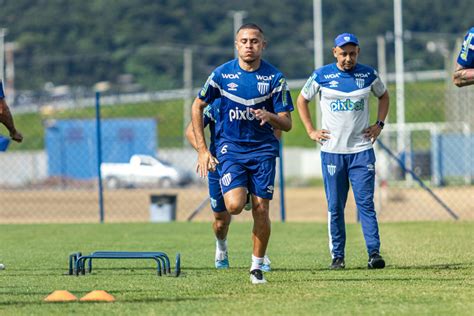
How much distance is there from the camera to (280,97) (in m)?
9.89

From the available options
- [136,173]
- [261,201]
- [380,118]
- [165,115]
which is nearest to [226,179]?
[261,201]

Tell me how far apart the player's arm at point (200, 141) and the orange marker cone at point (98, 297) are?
166 cm

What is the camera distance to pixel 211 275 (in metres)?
10.4

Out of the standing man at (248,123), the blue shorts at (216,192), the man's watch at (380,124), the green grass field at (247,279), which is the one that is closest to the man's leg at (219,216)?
the blue shorts at (216,192)

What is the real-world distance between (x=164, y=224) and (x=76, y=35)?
285 ft

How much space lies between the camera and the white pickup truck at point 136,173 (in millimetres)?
15641

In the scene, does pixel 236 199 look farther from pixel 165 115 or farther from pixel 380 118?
pixel 165 115

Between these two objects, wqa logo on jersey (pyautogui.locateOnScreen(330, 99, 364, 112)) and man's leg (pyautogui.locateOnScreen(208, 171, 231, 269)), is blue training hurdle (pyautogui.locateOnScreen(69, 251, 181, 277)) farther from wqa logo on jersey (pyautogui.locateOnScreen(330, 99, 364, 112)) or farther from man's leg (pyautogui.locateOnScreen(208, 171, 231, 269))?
wqa logo on jersey (pyautogui.locateOnScreen(330, 99, 364, 112))

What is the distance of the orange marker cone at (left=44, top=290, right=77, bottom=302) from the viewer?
839cm

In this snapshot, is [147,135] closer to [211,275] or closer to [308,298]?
[211,275]

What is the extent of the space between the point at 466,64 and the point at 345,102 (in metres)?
1.67

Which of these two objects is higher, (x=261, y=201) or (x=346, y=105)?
(x=346, y=105)

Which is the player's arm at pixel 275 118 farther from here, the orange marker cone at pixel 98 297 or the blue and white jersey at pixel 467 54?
the orange marker cone at pixel 98 297

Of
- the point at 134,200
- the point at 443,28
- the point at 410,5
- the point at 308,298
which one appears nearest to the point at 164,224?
the point at 308,298
